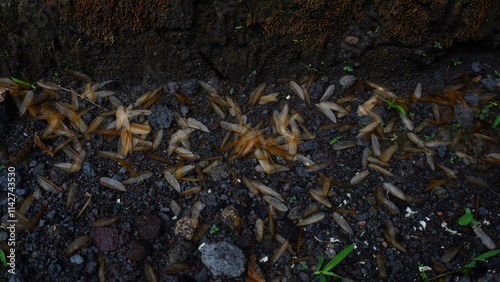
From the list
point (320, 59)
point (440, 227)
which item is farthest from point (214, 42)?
point (440, 227)

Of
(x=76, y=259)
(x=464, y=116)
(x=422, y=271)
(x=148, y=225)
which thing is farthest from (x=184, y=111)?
(x=464, y=116)

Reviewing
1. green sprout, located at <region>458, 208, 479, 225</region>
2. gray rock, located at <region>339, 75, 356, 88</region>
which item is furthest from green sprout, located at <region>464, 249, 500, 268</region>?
gray rock, located at <region>339, 75, 356, 88</region>

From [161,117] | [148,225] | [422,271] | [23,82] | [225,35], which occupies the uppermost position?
[225,35]

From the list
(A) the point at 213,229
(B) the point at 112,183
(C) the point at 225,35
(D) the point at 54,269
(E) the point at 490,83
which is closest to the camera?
(D) the point at 54,269

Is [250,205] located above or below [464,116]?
below

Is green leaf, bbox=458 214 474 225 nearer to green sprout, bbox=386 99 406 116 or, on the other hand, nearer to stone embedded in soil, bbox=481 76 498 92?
green sprout, bbox=386 99 406 116

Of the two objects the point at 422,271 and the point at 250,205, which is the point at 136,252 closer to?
the point at 250,205
